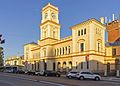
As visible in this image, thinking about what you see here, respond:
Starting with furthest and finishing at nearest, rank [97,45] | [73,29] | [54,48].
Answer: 1. [54,48]
2. [73,29]
3. [97,45]

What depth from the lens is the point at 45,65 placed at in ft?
282

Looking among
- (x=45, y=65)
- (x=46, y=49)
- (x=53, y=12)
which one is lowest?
(x=45, y=65)

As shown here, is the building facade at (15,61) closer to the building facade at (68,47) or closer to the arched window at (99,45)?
the building facade at (68,47)

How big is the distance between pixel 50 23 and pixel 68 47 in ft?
45.9


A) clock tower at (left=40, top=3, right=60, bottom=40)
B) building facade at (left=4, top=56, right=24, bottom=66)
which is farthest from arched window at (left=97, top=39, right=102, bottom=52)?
building facade at (left=4, top=56, right=24, bottom=66)

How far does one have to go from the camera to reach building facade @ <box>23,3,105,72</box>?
63.7 meters

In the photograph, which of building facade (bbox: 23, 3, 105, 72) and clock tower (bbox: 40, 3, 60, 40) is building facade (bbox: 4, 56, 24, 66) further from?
clock tower (bbox: 40, 3, 60, 40)

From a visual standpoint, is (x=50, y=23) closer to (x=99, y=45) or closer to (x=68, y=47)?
(x=68, y=47)

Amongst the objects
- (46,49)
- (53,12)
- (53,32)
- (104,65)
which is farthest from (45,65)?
(104,65)

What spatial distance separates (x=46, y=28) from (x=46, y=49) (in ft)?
24.3

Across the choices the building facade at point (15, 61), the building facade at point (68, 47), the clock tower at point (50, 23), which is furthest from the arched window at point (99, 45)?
the building facade at point (15, 61)

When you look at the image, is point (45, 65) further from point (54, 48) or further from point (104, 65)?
point (104, 65)

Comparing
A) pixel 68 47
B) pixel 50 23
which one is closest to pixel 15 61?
pixel 50 23

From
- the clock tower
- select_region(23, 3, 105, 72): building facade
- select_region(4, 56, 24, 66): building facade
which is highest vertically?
the clock tower
